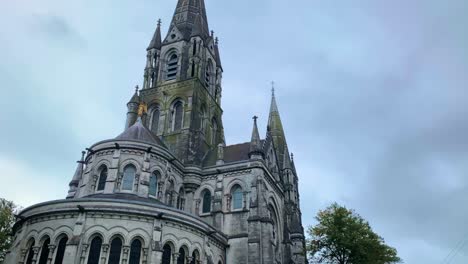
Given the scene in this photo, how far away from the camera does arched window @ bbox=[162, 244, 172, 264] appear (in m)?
24.2

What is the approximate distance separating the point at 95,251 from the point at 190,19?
31.6 meters

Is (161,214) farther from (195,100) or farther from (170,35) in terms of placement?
(170,35)

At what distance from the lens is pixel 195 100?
39.2m

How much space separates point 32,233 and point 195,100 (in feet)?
63.8

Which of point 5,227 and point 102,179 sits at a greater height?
point 102,179

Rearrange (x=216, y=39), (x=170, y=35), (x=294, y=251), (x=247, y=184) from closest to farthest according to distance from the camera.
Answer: (x=247, y=184)
(x=294, y=251)
(x=170, y=35)
(x=216, y=39)

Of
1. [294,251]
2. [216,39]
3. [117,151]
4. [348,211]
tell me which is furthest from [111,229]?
[216,39]

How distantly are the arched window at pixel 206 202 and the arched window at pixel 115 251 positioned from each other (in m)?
11.0

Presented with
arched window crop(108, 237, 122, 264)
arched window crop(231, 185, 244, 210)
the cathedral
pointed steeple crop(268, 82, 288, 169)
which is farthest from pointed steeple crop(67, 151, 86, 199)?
pointed steeple crop(268, 82, 288, 169)

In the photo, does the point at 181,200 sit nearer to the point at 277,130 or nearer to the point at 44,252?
the point at 44,252

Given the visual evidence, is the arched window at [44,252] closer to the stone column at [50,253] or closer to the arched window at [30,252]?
the stone column at [50,253]

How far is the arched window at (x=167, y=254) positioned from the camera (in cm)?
2423

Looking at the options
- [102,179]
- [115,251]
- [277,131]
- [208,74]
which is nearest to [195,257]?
[115,251]

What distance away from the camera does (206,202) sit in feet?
111
